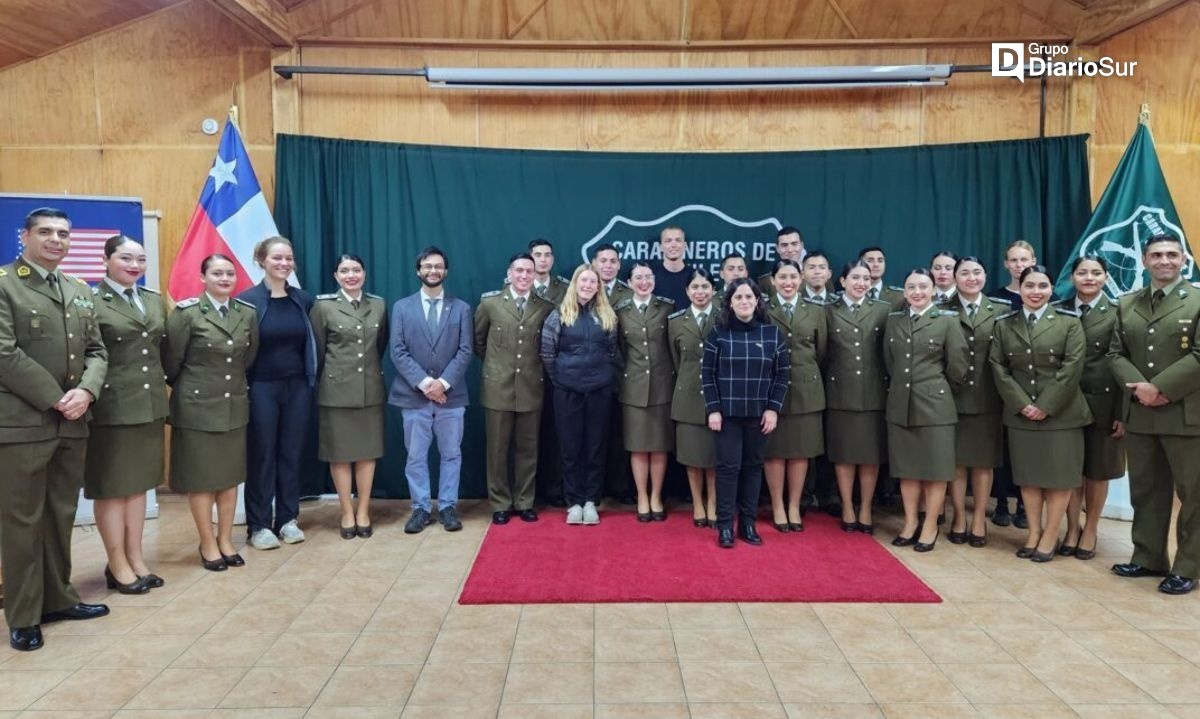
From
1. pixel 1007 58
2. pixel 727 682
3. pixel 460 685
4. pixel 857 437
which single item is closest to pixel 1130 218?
pixel 1007 58

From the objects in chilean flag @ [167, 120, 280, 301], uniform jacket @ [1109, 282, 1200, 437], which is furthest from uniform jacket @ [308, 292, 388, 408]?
uniform jacket @ [1109, 282, 1200, 437]

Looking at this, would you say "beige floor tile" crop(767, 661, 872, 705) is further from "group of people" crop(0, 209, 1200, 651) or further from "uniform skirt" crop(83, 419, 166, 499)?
"uniform skirt" crop(83, 419, 166, 499)

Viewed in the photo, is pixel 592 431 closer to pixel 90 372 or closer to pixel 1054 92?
pixel 90 372

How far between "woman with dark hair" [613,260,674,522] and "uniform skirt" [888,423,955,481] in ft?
4.30

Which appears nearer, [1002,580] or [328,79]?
[1002,580]

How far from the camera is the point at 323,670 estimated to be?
105 inches

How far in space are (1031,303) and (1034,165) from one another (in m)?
1.88

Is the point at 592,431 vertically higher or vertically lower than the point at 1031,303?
lower

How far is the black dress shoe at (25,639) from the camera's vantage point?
284 cm

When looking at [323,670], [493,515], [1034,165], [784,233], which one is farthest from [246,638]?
[1034,165]

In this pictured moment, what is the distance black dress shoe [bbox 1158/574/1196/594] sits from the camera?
3418mm

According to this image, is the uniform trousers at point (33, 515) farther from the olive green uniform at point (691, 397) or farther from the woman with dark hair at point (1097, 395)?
the woman with dark hair at point (1097, 395)

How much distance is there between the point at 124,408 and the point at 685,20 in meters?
4.24

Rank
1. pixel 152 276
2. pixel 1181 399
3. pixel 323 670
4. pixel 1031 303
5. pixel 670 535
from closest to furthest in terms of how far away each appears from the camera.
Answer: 1. pixel 323 670
2. pixel 1181 399
3. pixel 1031 303
4. pixel 670 535
5. pixel 152 276
